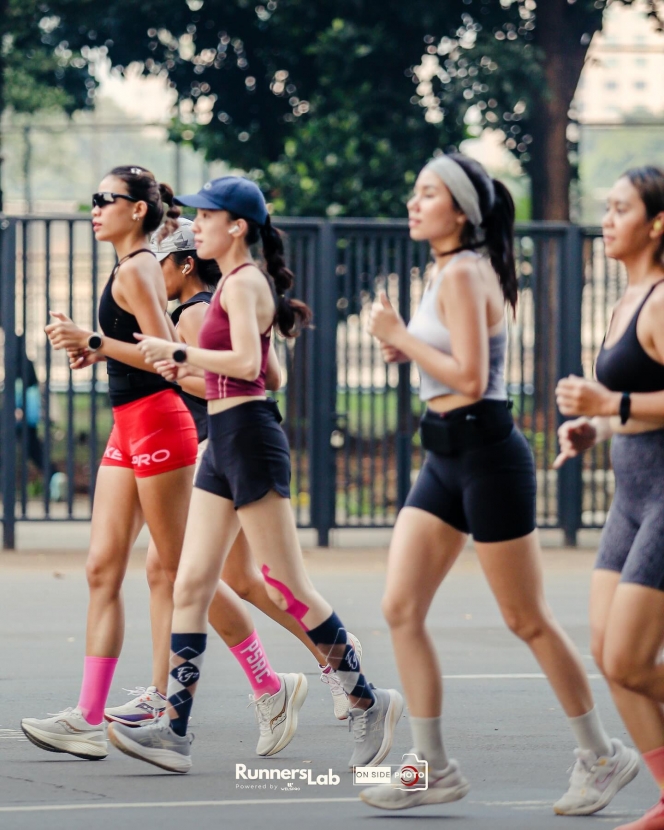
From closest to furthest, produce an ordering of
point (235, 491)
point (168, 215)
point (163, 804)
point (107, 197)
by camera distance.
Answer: point (163, 804) < point (235, 491) < point (107, 197) < point (168, 215)

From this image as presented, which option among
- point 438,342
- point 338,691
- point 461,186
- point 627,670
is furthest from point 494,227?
point 338,691

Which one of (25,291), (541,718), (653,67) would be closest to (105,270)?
(25,291)

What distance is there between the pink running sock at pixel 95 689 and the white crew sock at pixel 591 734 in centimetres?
169

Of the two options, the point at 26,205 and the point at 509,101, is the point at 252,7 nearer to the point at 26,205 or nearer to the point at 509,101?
the point at 509,101

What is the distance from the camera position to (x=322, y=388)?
11.3 m

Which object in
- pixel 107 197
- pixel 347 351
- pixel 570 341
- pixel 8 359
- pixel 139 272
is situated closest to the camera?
pixel 139 272

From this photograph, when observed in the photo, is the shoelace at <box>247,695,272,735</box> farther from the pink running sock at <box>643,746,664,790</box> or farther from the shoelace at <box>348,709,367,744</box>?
the pink running sock at <box>643,746,664,790</box>

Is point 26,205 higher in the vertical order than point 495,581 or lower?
higher

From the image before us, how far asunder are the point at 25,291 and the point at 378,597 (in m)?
3.83

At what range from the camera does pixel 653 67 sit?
30.2 m

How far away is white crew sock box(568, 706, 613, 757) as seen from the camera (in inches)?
167

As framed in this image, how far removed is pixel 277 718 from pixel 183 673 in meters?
0.63

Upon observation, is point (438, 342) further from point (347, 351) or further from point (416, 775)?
point (347, 351)

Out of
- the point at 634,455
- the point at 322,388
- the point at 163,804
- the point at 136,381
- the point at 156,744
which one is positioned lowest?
the point at 163,804
